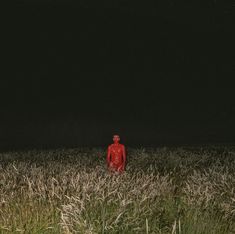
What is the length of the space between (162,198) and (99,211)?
1821 mm

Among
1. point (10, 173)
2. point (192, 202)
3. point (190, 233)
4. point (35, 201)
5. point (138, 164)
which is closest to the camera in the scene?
point (190, 233)

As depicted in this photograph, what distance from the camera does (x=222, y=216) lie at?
258 inches

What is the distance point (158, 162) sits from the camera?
17391 mm

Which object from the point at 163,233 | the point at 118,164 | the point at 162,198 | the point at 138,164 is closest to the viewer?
the point at 163,233

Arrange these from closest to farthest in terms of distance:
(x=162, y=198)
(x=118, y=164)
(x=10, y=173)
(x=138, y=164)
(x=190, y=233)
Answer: (x=190, y=233) → (x=162, y=198) → (x=10, y=173) → (x=118, y=164) → (x=138, y=164)

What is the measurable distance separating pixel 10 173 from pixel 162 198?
3.98m

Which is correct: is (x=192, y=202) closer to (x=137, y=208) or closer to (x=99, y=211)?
(x=137, y=208)

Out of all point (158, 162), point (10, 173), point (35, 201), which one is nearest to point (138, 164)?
point (158, 162)

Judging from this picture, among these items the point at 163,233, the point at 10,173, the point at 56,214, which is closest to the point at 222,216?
the point at 163,233

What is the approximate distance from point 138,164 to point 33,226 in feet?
38.3

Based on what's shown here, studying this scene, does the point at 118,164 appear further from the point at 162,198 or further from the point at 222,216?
the point at 222,216

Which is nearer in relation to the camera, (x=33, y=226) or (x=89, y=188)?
(x=33, y=226)

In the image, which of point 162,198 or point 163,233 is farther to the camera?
point 162,198

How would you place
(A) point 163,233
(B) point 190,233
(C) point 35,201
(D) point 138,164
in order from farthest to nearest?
(D) point 138,164
(C) point 35,201
(A) point 163,233
(B) point 190,233
